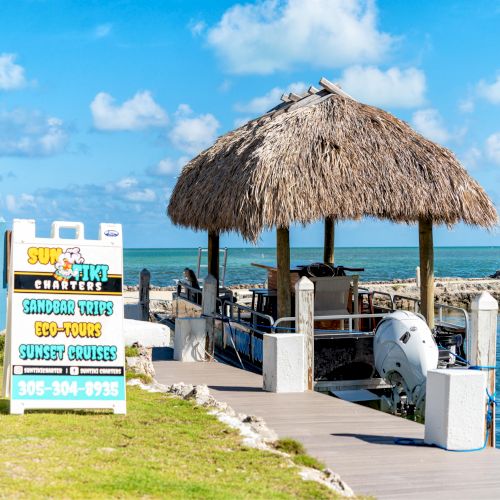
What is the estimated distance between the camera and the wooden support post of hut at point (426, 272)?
44.2 ft

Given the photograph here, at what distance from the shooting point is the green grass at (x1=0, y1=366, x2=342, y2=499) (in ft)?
18.7

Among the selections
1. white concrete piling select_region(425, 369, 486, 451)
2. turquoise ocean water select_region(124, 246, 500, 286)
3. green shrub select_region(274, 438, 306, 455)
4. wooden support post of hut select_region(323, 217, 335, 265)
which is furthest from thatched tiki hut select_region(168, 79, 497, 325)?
turquoise ocean water select_region(124, 246, 500, 286)

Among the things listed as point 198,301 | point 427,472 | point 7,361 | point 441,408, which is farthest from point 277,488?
point 198,301

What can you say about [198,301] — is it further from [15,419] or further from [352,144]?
[15,419]

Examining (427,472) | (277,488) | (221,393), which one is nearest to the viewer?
(277,488)

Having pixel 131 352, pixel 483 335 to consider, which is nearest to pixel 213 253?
pixel 131 352

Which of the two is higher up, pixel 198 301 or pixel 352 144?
pixel 352 144

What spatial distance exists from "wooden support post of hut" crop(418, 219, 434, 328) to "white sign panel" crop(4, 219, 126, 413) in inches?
246

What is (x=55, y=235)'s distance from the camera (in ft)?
28.2

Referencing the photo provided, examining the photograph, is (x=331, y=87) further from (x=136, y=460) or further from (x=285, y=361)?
(x=136, y=460)

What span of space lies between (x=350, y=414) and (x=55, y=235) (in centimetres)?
359

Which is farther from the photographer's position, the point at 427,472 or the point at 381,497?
the point at 427,472

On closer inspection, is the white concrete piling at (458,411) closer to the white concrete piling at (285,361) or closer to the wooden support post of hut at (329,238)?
the white concrete piling at (285,361)

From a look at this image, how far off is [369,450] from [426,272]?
6.27 m
